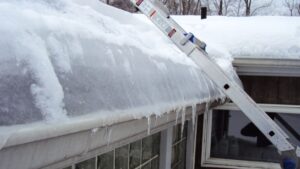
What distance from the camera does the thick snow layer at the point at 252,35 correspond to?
18.9 feet

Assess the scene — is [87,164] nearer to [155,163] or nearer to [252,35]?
[155,163]

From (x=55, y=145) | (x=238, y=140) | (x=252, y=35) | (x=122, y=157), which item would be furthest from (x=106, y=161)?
(x=252, y=35)

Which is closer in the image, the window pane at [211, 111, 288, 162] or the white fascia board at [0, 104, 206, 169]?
the white fascia board at [0, 104, 206, 169]

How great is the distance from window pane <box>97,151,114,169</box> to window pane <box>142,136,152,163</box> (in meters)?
0.77

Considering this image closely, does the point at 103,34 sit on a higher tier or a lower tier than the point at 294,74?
higher

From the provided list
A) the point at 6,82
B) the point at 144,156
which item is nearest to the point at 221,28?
the point at 144,156

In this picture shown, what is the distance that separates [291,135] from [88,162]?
4.52m

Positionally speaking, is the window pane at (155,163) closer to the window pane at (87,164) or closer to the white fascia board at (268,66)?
the window pane at (87,164)

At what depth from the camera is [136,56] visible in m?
2.50

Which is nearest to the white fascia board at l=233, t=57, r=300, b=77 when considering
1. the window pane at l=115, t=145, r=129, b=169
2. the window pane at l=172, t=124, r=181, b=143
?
the window pane at l=172, t=124, r=181, b=143

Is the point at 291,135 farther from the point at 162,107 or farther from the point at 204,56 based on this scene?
the point at 162,107

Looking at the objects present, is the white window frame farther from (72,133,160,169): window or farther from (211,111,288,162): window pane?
(72,133,160,169): window

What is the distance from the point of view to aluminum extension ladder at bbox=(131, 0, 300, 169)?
3.04m

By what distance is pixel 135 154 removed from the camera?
11.9ft
